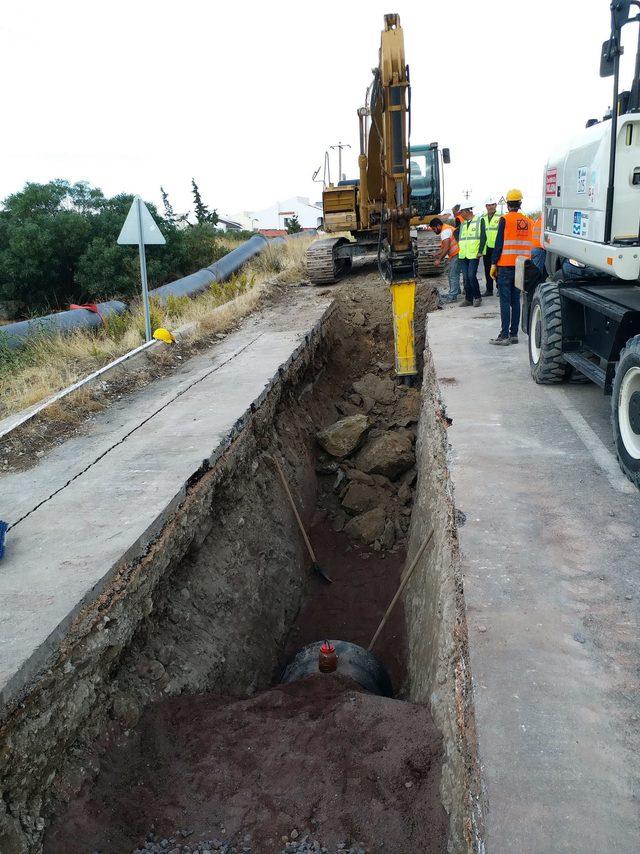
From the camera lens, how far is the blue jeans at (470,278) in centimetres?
1122

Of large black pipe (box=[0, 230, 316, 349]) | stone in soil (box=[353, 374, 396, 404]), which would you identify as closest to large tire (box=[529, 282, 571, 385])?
stone in soil (box=[353, 374, 396, 404])

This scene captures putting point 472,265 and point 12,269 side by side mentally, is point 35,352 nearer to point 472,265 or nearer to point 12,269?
point 472,265

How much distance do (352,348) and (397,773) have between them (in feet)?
29.9

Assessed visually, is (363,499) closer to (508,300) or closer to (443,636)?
(508,300)

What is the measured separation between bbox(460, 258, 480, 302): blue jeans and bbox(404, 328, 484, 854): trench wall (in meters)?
4.93

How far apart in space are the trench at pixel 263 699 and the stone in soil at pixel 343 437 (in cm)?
135

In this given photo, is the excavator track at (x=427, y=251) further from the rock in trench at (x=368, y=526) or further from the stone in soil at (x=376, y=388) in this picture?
the rock in trench at (x=368, y=526)

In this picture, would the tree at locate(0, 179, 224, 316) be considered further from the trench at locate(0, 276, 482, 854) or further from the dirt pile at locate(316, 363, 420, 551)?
the trench at locate(0, 276, 482, 854)

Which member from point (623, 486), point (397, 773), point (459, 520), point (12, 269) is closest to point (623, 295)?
point (623, 486)

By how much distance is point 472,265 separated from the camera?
11.2 m

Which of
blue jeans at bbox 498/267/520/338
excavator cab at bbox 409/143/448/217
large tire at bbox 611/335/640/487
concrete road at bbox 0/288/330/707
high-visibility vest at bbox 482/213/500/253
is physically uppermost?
excavator cab at bbox 409/143/448/217

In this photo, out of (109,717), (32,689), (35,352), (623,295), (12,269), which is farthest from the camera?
(12,269)

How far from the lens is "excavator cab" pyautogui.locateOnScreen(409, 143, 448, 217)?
46.8 feet

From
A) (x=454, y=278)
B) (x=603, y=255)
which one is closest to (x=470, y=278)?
(x=454, y=278)
